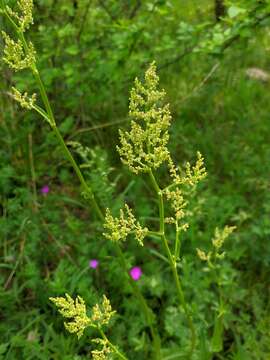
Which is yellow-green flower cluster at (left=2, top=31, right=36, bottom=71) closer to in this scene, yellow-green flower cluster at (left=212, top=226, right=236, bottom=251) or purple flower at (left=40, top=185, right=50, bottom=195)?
yellow-green flower cluster at (left=212, top=226, right=236, bottom=251)

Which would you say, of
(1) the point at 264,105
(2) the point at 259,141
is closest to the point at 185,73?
(1) the point at 264,105

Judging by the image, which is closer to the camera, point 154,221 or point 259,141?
point 154,221

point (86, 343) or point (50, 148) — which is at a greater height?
point (50, 148)

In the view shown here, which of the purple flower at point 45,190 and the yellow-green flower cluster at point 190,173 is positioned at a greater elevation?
the purple flower at point 45,190

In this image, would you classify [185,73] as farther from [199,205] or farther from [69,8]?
[199,205]

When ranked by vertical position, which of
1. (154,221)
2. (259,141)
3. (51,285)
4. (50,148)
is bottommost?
(51,285)

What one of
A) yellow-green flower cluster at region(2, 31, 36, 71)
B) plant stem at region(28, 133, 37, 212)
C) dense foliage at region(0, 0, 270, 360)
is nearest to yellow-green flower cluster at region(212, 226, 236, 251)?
dense foliage at region(0, 0, 270, 360)

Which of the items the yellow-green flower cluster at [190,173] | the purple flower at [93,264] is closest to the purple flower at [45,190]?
the purple flower at [93,264]

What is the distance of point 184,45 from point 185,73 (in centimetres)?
72

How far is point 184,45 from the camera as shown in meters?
3.36

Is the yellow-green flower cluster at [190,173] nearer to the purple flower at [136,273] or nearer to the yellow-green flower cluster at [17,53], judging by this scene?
the yellow-green flower cluster at [17,53]

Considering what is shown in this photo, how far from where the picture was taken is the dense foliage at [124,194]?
93.7 inches

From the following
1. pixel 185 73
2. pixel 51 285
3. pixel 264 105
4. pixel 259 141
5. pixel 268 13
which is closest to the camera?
pixel 51 285

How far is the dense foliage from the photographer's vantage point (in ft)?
7.80
